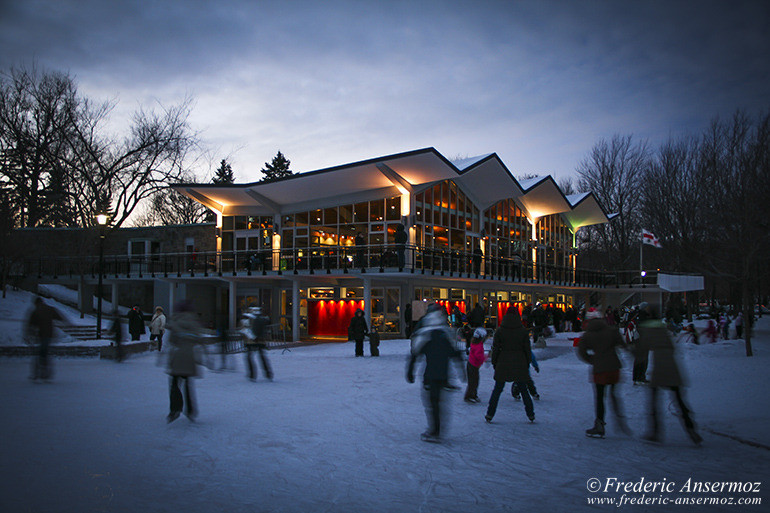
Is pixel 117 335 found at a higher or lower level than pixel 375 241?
lower

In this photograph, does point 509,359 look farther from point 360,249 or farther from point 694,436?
point 360,249

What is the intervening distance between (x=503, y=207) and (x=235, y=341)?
59.1 ft

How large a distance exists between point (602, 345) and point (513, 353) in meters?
1.21

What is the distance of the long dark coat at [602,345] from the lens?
6.72 metres

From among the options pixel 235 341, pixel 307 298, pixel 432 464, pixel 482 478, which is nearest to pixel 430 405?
pixel 432 464

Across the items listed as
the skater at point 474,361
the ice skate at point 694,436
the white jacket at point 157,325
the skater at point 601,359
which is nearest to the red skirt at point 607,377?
the skater at point 601,359

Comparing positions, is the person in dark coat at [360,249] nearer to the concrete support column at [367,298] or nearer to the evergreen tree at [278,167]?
the concrete support column at [367,298]

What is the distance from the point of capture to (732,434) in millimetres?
6926

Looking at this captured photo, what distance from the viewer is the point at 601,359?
22.2 ft

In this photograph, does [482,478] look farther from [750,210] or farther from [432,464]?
[750,210]

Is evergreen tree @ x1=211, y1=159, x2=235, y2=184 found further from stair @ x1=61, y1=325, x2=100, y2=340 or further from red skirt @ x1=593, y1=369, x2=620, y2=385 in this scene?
red skirt @ x1=593, y1=369, x2=620, y2=385

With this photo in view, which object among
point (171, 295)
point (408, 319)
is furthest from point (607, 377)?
point (171, 295)

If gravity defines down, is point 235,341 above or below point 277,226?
below

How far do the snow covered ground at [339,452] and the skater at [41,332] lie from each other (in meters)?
0.31
